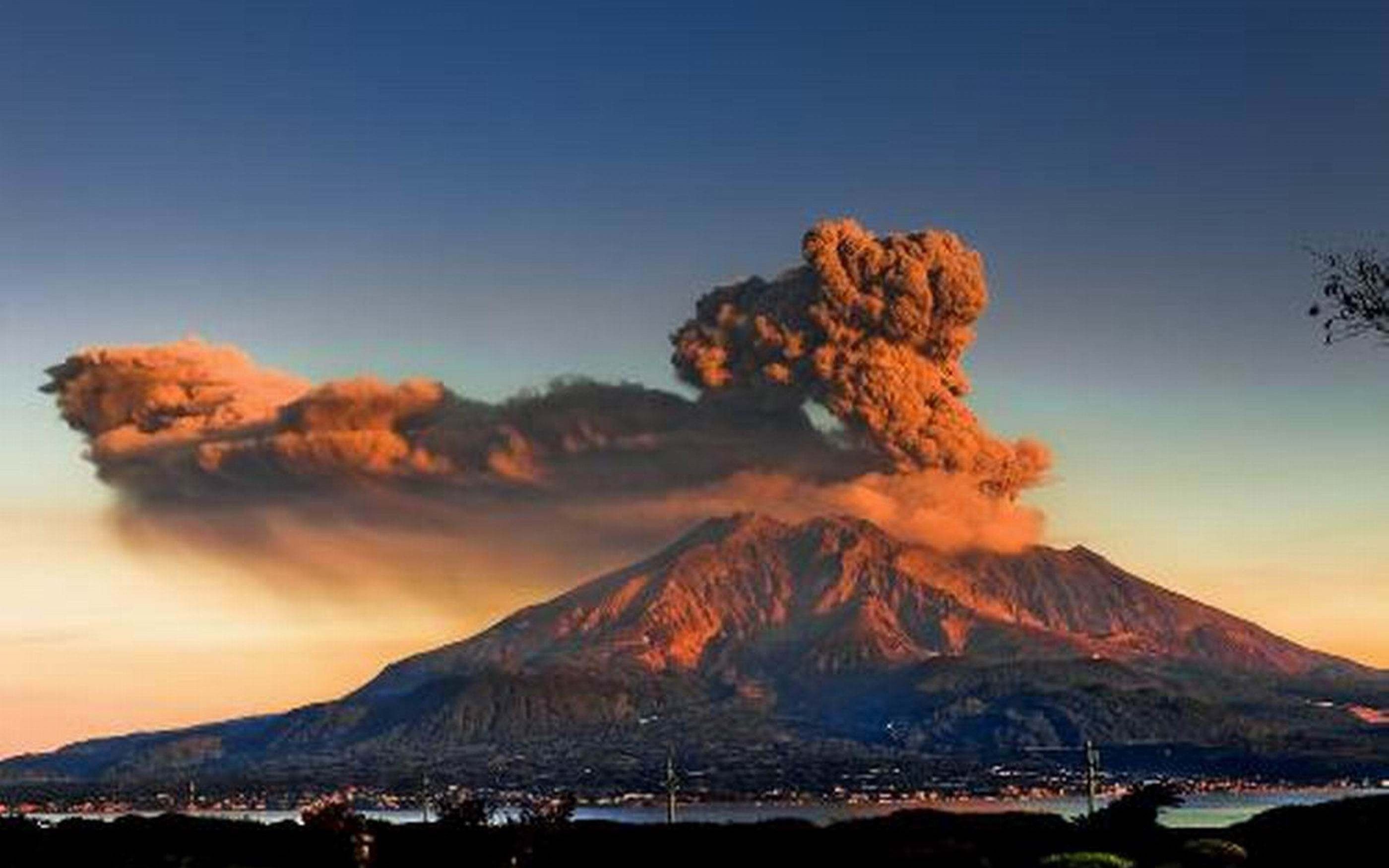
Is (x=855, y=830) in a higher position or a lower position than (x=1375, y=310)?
lower

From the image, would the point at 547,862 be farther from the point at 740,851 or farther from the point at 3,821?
the point at 3,821

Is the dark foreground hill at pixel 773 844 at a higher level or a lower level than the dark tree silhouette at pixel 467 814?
lower

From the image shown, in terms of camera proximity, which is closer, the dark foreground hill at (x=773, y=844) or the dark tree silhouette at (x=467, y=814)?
the dark foreground hill at (x=773, y=844)

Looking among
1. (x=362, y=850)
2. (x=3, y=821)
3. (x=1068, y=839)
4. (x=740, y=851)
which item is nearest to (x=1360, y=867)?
(x=1068, y=839)

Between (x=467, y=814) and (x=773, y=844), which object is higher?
(x=467, y=814)

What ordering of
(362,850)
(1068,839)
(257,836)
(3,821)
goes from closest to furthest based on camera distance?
1. (362,850)
2. (1068,839)
3. (257,836)
4. (3,821)

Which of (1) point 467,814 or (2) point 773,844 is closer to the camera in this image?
(1) point 467,814

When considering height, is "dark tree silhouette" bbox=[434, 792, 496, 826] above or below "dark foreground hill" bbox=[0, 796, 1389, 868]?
above

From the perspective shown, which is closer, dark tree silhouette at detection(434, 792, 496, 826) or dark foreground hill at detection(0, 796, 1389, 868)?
dark foreground hill at detection(0, 796, 1389, 868)
